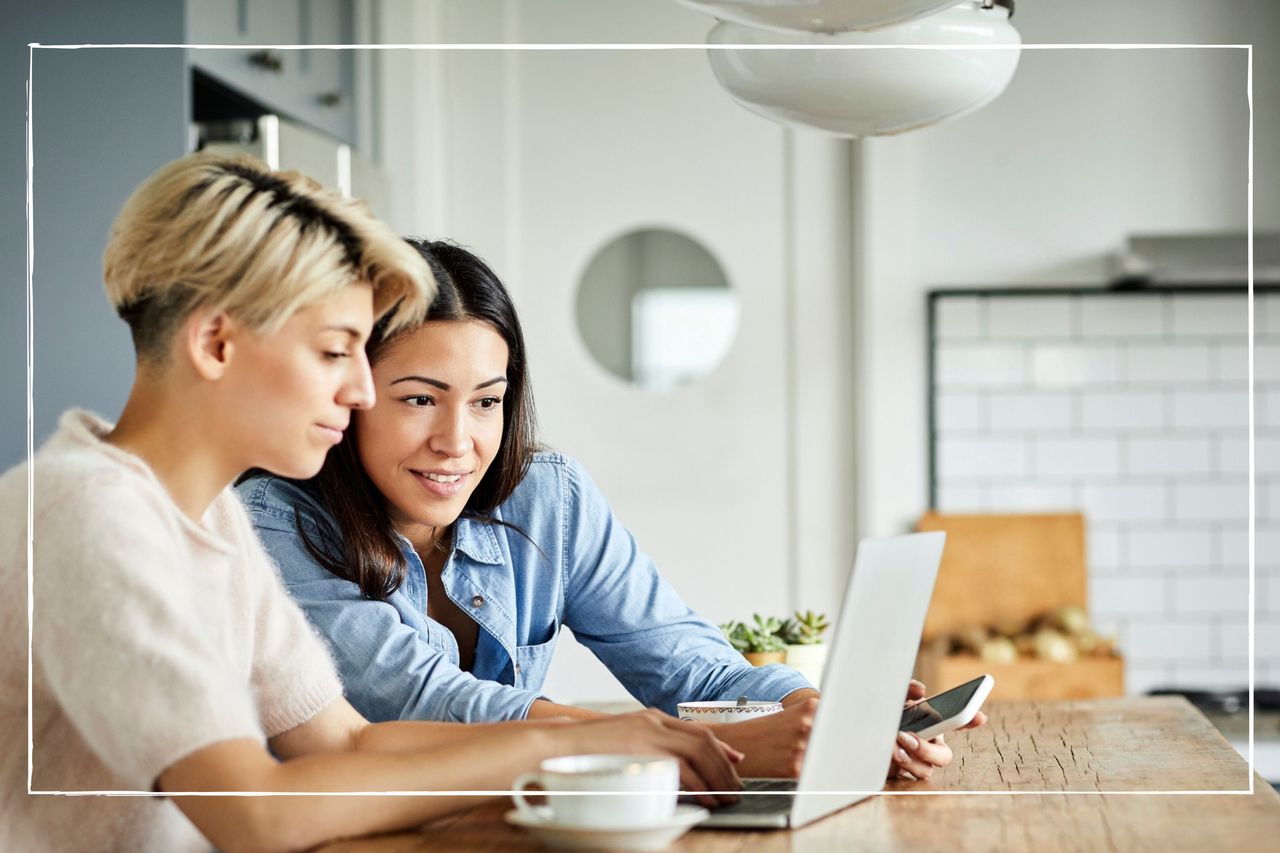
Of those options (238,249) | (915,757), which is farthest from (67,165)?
(915,757)

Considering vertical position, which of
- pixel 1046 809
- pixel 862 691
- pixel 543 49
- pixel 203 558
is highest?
pixel 543 49

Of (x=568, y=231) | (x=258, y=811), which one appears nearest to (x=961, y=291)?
(x=568, y=231)

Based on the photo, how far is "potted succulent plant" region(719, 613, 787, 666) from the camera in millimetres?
1219

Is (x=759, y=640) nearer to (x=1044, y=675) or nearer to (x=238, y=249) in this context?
(x=1044, y=675)

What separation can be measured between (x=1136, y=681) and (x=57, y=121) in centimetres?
118

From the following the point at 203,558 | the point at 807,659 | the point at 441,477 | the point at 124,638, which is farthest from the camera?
the point at 807,659

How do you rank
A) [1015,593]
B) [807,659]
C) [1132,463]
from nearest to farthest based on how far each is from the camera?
1. [807,659]
2. [1015,593]
3. [1132,463]

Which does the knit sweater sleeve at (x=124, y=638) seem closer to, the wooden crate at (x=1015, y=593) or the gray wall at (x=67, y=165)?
the gray wall at (x=67, y=165)

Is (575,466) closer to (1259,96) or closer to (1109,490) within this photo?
(1109,490)

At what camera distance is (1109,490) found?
149cm

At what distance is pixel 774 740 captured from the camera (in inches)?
39.7

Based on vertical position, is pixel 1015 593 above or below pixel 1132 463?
below

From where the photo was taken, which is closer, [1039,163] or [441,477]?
[441,477]

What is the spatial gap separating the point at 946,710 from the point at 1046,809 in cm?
12
